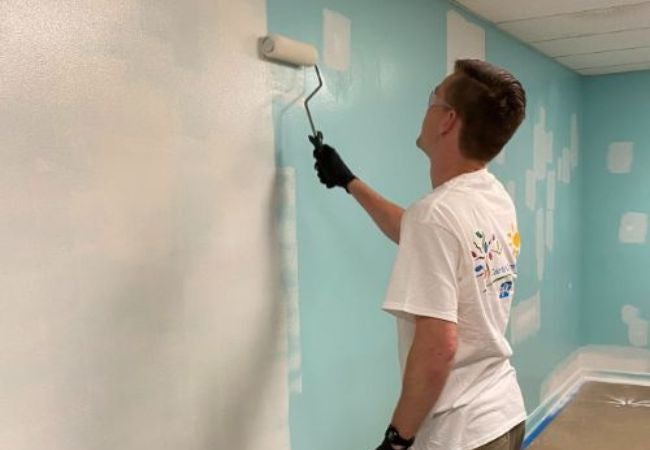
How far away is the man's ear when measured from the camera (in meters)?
1.53

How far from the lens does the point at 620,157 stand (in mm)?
4523

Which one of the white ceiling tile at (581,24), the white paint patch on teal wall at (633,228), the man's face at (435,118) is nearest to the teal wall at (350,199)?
the man's face at (435,118)

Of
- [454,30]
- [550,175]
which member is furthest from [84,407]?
[550,175]

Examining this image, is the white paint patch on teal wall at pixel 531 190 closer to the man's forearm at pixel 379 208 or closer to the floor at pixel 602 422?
the floor at pixel 602 422

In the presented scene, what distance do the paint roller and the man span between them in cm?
35

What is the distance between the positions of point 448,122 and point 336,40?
548 mm

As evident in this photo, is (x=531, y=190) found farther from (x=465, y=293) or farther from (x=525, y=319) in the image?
(x=465, y=293)

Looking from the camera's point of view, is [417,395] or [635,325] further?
[635,325]

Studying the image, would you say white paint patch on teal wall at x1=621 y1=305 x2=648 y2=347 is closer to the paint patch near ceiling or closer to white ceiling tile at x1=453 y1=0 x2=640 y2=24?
the paint patch near ceiling

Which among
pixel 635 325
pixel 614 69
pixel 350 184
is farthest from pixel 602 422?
pixel 350 184

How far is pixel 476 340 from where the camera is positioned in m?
1.46

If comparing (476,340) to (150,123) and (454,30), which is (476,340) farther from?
(454,30)

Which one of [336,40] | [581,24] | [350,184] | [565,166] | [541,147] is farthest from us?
[565,166]

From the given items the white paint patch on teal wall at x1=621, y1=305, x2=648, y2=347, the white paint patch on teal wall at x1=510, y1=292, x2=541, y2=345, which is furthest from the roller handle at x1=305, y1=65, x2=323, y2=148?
the white paint patch on teal wall at x1=621, y1=305, x2=648, y2=347
